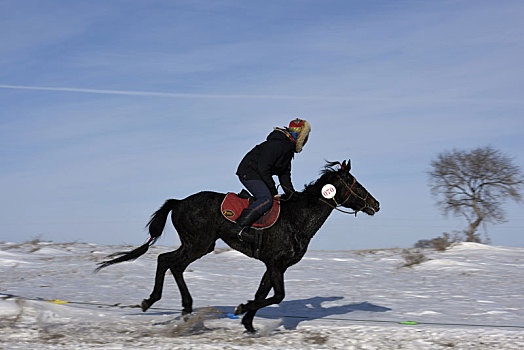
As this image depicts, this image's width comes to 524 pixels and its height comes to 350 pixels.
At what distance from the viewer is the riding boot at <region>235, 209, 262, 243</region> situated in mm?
8062

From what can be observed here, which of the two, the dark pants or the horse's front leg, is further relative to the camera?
the dark pants

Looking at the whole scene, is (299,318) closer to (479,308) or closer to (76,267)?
(479,308)

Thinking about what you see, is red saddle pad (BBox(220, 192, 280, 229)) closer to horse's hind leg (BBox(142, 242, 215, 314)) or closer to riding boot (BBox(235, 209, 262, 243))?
riding boot (BBox(235, 209, 262, 243))

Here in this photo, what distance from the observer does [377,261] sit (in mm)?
17953

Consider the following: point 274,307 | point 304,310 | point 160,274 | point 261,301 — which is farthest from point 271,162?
point 274,307

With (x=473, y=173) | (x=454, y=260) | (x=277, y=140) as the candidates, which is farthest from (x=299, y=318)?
(x=473, y=173)

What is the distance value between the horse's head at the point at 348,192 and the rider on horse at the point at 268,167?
58 centimetres

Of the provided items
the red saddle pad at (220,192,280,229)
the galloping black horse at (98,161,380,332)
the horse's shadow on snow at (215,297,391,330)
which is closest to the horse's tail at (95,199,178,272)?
the galloping black horse at (98,161,380,332)

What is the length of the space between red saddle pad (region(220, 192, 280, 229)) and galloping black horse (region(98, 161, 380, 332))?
0.09 m

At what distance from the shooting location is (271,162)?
8102mm

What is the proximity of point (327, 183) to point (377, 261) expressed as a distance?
1004cm

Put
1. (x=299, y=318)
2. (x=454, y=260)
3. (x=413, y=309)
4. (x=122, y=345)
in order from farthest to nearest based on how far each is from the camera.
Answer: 1. (x=454, y=260)
2. (x=413, y=309)
3. (x=299, y=318)
4. (x=122, y=345)

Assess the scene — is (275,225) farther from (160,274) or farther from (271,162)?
(160,274)

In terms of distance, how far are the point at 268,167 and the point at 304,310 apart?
3057 millimetres
